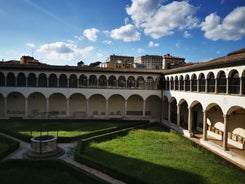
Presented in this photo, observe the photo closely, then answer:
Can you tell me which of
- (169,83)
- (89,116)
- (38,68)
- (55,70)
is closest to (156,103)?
(169,83)

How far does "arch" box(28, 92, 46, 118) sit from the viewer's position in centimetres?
3017

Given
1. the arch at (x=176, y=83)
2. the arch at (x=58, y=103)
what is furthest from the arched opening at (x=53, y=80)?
the arch at (x=176, y=83)

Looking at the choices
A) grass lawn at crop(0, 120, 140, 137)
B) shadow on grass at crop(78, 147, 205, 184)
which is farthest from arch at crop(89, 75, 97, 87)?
shadow on grass at crop(78, 147, 205, 184)

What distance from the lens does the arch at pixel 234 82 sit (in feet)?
49.4

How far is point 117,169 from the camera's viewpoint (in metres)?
11.8

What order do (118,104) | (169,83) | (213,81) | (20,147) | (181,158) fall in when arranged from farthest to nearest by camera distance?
(118,104) → (169,83) → (213,81) → (20,147) → (181,158)

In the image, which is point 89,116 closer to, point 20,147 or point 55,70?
point 55,70

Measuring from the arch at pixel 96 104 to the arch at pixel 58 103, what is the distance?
13.5ft

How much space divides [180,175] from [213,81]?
998 centimetres

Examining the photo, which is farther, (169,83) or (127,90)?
(127,90)

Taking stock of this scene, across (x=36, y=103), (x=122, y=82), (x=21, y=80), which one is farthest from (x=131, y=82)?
(x=21, y=80)

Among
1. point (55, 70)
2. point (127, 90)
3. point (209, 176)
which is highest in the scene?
point (55, 70)

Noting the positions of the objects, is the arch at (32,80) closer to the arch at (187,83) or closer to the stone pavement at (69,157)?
the stone pavement at (69,157)

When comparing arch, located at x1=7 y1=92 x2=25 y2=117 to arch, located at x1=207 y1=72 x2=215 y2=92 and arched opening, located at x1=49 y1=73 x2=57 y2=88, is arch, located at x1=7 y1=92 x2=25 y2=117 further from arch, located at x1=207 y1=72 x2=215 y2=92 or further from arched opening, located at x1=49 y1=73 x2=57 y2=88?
arch, located at x1=207 y1=72 x2=215 y2=92
